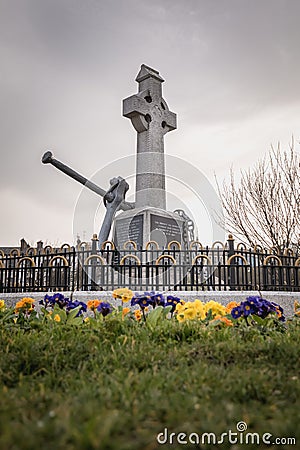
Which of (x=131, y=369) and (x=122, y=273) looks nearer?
(x=131, y=369)

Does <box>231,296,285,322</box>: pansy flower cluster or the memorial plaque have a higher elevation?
the memorial plaque

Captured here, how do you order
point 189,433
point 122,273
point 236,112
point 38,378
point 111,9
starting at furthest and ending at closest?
point 236,112, point 111,9, point 122,273, point 38,378, point 189,433

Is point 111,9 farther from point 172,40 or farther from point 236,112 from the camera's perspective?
point 236,112

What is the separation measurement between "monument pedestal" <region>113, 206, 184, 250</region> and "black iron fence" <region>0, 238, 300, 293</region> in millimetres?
1332

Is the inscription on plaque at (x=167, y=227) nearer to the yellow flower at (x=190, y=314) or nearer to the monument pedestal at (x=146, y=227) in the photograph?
the monument pedestal at (x=146, y=227)

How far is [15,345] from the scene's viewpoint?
3.51 meters

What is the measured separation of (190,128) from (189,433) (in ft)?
39.7

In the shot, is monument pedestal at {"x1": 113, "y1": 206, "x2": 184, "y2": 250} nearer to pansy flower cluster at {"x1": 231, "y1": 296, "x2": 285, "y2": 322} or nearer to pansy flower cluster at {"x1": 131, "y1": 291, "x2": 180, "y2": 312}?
pansy flower cluster at {"x1": 131, "y1": 291, "x2": 180, "y2": 312}

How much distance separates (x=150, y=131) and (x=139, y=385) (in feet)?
31.2

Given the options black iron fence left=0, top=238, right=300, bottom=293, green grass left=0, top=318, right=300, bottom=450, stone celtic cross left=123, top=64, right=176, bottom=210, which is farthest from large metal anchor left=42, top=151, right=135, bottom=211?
green grass left=0, top=318, right=300, bottom=450

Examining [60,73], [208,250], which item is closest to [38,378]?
[208,250]

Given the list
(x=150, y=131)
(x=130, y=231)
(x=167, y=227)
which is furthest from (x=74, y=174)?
(x=167, y=227)

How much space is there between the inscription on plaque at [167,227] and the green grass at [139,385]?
6.04 meters

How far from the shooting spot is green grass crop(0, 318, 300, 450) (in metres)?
1.80
